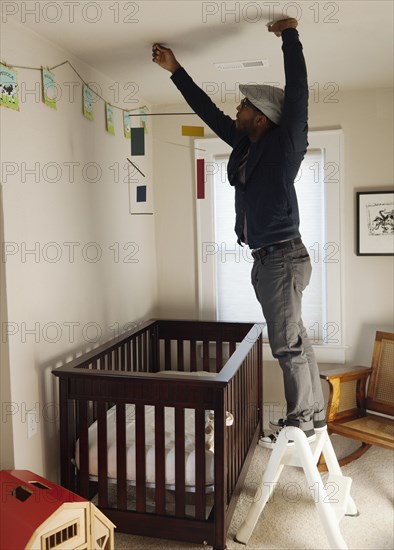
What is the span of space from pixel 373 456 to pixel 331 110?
90.1 inches

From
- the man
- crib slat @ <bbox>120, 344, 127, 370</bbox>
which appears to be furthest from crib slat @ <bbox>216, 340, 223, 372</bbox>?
the man

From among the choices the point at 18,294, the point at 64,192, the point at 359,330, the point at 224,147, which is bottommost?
the point at 359,330

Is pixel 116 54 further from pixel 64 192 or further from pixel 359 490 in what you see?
pixel 359 490

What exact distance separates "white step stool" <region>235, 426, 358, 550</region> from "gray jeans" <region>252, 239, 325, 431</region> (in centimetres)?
11

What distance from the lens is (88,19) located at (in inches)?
92.0

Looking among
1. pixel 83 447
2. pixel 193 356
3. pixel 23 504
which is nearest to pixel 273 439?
pixel 193 356

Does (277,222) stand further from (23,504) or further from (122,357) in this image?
(23,504)

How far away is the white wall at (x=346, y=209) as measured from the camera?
143 inches

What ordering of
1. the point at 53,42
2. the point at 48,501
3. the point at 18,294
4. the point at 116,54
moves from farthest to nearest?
the point at 116,54 < the point at 53,42 < the point at 18,294 < the point at 48,501

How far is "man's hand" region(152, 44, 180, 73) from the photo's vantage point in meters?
2.63

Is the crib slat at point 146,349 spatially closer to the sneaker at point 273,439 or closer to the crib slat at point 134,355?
the crib slat at point 134,355

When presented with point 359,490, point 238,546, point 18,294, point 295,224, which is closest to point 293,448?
point 238,546

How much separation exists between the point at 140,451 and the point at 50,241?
1065 millimetres

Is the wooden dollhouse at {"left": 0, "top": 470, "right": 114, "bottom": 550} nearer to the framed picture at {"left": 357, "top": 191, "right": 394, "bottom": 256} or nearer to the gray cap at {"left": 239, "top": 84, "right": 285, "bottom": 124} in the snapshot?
the gray cap at {"left": 239, "top": 84, "right": 285, "bottom": 124}
